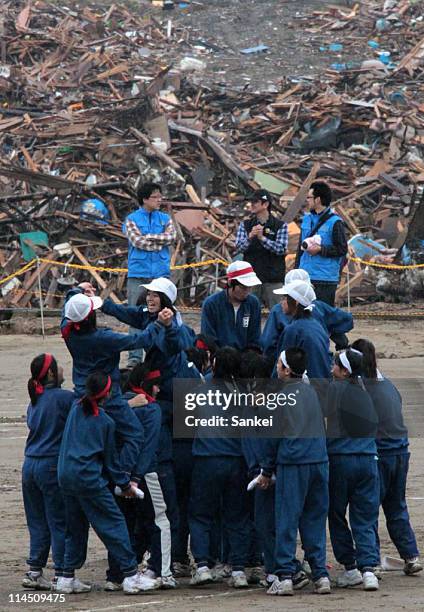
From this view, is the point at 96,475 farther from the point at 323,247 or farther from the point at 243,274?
the point at 323,247

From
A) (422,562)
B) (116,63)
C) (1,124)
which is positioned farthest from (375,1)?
(422,562)

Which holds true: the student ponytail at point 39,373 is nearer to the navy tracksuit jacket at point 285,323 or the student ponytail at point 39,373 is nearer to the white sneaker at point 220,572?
the white sneaker at point 220,572

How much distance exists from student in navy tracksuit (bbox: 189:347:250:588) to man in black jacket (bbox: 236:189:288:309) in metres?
5.05

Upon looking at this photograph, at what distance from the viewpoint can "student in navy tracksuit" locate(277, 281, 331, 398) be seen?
1049cm

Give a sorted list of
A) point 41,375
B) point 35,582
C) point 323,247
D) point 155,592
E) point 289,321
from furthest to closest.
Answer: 1. point 323,247
2. point 289,321
3. point 41,375
4. point 35,582
5. point 155,592

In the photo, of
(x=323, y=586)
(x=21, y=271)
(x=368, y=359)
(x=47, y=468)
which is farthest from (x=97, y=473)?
(x=21, y=271)

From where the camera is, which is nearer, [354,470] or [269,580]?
[269,580]

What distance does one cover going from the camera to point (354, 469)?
1003cm

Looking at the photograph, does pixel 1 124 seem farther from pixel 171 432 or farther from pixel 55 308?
pixel 171 432

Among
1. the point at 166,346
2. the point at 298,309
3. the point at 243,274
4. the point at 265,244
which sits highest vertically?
the point at 265,244

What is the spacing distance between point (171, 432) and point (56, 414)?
0.86 m

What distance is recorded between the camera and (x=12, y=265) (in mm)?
25984

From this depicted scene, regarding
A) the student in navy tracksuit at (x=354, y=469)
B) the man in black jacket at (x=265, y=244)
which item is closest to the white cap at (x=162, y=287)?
the student in navy tracksuit at (x=354, y=469)

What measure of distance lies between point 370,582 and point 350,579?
0.25 m
